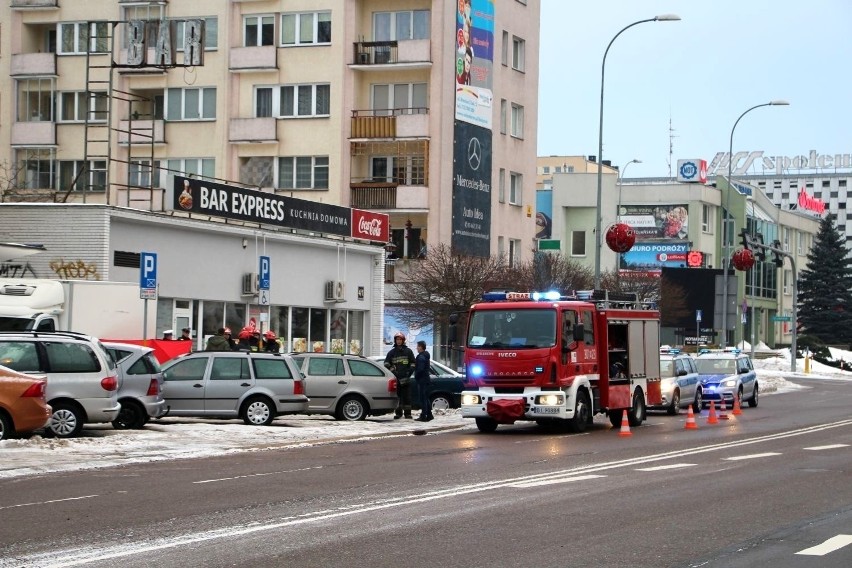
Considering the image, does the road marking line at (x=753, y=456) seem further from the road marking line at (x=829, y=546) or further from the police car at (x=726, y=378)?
Answer: the police car at (x=726, y=378)

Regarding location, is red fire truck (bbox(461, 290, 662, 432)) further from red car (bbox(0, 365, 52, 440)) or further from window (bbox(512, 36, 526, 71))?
window (bbox(512, 36, 526, 71))

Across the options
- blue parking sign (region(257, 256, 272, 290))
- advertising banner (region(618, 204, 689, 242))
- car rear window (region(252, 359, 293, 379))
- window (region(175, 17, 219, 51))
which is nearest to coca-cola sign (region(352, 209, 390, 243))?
blue parking sign (region(257, 256, 272, 290))

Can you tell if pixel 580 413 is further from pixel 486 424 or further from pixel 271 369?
pixel 271 369

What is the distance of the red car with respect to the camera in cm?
2045

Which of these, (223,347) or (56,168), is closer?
(223,347)

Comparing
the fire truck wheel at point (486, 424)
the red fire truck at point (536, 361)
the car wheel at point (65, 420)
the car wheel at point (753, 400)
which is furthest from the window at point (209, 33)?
the car wheel at point (65, 420)

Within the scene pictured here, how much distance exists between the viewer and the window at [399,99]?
56.8 m

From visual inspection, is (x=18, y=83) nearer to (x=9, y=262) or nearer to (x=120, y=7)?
(x=120, y=7)

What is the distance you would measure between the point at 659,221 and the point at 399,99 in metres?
51.5

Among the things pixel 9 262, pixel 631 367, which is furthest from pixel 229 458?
pixel 9 262

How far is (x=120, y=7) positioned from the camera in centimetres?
5916

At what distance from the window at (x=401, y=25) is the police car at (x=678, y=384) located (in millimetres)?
22408

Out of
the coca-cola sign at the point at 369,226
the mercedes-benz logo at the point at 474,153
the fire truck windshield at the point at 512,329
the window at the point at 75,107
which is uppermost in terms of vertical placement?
the window at the point at 75,107

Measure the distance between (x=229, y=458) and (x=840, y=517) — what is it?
387 inches
